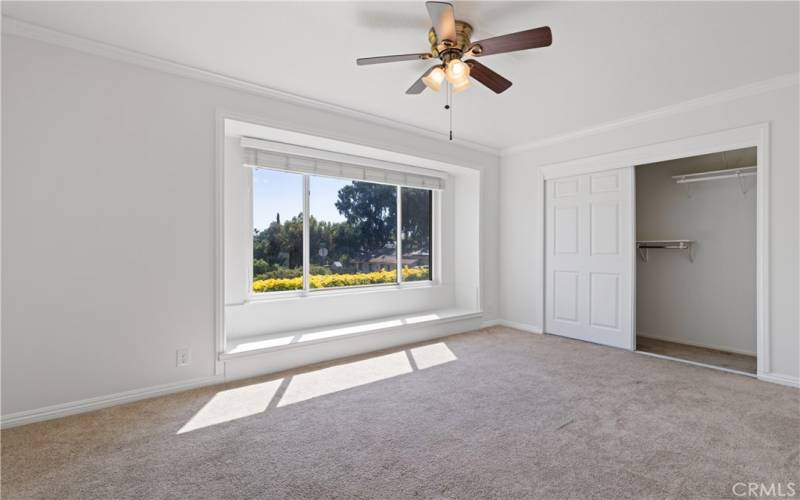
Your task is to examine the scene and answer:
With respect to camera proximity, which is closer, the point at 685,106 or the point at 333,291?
the point at 685,106

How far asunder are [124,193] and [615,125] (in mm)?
4811

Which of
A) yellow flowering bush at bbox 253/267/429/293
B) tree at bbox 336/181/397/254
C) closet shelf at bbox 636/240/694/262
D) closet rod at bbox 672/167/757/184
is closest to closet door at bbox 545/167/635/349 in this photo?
closet shelf at bbox 636/240/694/262

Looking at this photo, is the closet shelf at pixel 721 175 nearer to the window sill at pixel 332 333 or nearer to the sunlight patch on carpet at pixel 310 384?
the window sill at pixel 332 333

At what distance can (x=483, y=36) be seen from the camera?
7.96ft

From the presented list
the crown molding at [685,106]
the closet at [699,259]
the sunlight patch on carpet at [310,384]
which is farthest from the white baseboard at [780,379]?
the sunlight patch on carpet at [310,384]

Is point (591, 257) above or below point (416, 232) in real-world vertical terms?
below

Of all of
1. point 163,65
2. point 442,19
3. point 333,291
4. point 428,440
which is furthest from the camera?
point 333,291

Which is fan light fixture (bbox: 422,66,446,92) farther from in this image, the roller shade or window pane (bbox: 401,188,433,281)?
window pane (bbox: 401,188,433,281)

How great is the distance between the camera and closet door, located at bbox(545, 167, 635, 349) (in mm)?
4078

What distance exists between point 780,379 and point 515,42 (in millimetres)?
3578

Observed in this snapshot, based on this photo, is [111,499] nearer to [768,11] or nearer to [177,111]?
[177,111]

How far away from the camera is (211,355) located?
3.03 metres

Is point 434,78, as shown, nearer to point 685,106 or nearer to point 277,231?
point 277,231

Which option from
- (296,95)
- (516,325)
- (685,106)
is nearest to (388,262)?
(516,325)
